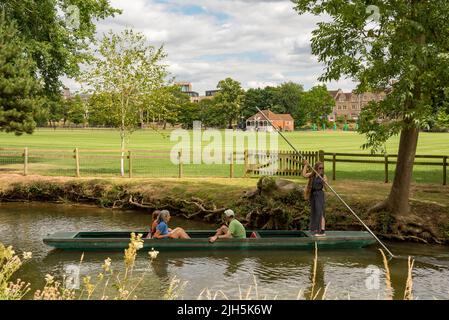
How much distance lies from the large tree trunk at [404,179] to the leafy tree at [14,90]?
17.8m

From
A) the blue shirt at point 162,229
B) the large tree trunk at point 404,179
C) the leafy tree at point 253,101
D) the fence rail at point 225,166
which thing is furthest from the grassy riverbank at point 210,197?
the leafy tree at point 253,101

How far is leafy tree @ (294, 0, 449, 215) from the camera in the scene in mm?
13477

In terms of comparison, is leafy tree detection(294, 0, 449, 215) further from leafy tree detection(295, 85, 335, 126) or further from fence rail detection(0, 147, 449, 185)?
leafy tree detection(295, 85, 335, 126)

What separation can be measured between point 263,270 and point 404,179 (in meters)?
6.38

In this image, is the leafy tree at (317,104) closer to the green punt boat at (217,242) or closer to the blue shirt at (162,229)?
the green punt boat at (217,242)

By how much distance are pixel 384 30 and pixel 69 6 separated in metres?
20.9

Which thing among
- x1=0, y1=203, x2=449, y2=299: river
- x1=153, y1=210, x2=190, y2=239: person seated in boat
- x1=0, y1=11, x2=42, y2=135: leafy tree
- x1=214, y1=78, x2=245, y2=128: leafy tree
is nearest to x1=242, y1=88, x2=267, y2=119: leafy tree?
x1=214, y1=78, x2=245, y2=128: leafy tree

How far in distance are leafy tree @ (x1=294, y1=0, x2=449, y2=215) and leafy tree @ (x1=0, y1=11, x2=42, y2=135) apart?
1524cm

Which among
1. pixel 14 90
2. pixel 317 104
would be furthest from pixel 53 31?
pixel 317 104

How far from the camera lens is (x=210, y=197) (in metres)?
19.5

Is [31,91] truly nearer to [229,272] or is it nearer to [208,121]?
[229,272]

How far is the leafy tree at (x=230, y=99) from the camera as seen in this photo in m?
110

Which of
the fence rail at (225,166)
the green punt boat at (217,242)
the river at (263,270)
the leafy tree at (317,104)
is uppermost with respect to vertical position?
the leafy tree at (317,104)
